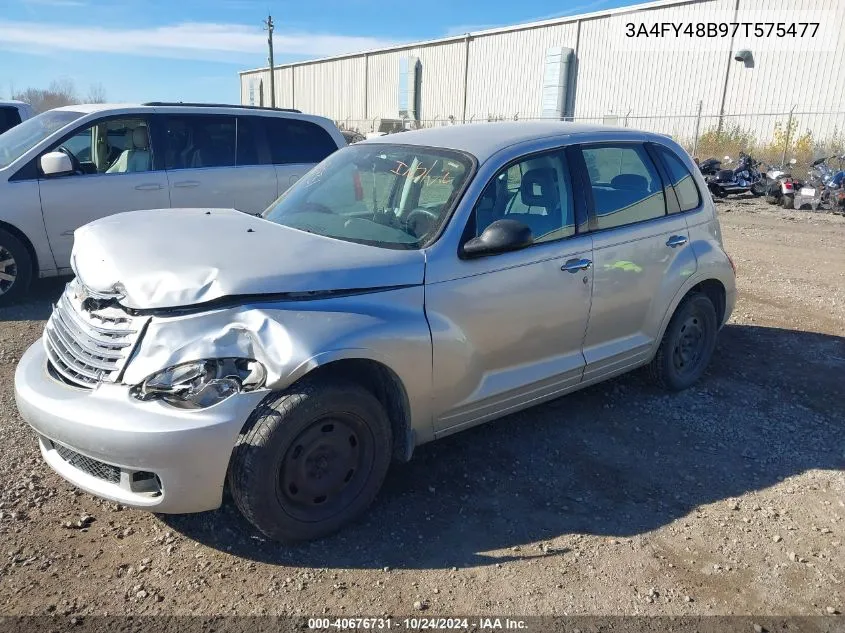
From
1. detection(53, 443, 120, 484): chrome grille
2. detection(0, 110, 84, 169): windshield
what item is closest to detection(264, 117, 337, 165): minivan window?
detection(0, 110, 84, 169): windshield

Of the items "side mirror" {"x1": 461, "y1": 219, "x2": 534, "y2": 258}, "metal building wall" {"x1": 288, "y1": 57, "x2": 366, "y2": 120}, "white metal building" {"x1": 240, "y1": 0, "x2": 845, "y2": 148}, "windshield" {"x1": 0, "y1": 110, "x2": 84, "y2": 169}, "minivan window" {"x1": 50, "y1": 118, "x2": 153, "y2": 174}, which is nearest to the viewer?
"side mirror" {"x1": 461, "y1": 219, "x2": 534, "y2": 258}

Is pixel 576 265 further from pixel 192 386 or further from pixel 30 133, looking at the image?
pixel 30 133

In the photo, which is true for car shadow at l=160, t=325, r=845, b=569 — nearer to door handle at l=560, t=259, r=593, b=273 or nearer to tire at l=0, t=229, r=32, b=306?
door handle at l=560, t=259, r=593, b=273

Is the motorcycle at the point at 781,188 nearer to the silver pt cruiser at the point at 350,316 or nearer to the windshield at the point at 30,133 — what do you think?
the silver pt cruiser at the point at 350,316

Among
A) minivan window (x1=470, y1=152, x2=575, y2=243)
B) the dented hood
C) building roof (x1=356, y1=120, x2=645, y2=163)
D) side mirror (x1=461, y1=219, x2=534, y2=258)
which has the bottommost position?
the dented hood

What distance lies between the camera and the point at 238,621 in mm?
2732

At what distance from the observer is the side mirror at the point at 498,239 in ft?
11.5

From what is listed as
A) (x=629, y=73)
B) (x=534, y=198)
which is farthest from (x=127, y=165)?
(x=629, y=73)

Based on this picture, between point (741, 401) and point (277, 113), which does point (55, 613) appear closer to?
point (741, 401)

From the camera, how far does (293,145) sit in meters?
8.09

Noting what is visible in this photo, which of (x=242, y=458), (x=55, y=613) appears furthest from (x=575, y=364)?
(x=55, y=613)

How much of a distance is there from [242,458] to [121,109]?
5.43m

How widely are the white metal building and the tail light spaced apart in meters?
22.1

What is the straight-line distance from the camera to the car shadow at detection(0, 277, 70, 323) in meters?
6.36
